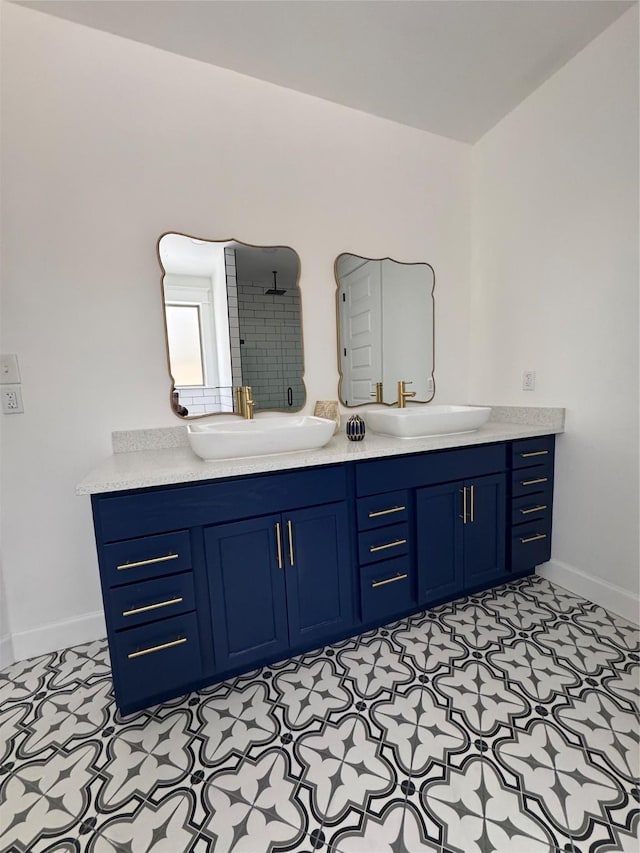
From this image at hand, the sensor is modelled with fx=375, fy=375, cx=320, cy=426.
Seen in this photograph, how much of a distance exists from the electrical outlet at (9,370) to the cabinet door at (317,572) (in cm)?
124

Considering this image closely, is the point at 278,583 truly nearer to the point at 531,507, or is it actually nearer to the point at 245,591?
the point at 245,591

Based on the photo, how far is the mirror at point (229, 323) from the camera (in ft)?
5.71

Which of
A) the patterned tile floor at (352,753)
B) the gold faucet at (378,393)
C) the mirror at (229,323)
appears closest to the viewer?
the patterned tile floor at (352,753)

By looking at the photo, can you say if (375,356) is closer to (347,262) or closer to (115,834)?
Result: (347,262)

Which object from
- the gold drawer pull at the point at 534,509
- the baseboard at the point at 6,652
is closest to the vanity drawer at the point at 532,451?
the gold drawer pull at the point at 534,509

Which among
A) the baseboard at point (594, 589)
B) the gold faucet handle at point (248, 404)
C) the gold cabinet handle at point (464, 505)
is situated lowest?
the baseboard at point (594, 589)

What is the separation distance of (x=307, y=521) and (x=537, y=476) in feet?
4.21

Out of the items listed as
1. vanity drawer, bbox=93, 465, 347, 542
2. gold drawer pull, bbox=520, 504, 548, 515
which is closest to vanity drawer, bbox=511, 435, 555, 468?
Result: gold drawer pull, bbox=520, 504, 548, 515

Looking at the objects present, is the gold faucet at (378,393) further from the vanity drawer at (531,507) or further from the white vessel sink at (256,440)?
the vanity drawer at (531,507)

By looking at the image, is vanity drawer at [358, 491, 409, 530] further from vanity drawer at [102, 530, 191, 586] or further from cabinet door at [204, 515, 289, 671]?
vanity drawer at [102, 530, 191, 586]

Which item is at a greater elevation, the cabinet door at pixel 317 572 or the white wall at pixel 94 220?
the white wall at pixel 94 220

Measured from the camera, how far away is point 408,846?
0.90 meters

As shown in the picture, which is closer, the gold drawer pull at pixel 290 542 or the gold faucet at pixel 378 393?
the gold drawer pull at pixel 290 542

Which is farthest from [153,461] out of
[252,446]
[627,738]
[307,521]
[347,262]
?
[627,738]
